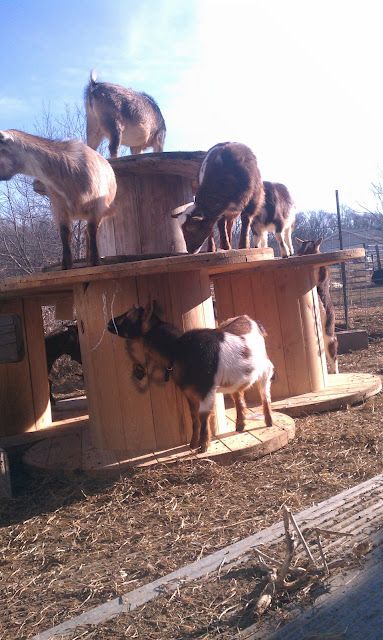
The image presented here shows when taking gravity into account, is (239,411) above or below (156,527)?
above

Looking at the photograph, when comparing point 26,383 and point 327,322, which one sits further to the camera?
point 327,322

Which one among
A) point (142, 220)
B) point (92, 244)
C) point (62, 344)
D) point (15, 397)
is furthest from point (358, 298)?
point (92, 244)

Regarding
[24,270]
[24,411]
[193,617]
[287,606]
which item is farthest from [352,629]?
[24,270]

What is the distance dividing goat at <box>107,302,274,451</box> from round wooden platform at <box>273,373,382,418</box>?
1.43 m

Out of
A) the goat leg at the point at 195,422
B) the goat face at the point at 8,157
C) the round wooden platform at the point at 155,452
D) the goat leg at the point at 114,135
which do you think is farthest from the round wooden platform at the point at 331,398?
the goat leg at the point at 114,135

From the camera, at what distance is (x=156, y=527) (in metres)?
3.67

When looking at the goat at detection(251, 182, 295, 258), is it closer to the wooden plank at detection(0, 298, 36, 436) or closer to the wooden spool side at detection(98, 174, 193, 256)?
the wooden spool side at detection(98, 174, 193, 256)

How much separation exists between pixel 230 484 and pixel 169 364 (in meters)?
1.14

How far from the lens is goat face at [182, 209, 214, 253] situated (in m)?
5.16

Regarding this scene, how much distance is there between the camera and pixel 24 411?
6523 millimetres

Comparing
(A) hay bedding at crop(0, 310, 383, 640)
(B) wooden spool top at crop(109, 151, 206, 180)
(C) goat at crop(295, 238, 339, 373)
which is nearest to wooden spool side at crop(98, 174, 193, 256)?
(B) wooden spool top at crop(109, 151, 206, 180)

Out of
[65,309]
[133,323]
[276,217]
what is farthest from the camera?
[65,309]

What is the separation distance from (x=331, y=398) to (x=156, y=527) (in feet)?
10.6

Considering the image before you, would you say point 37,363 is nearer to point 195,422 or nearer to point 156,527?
point 195,422
